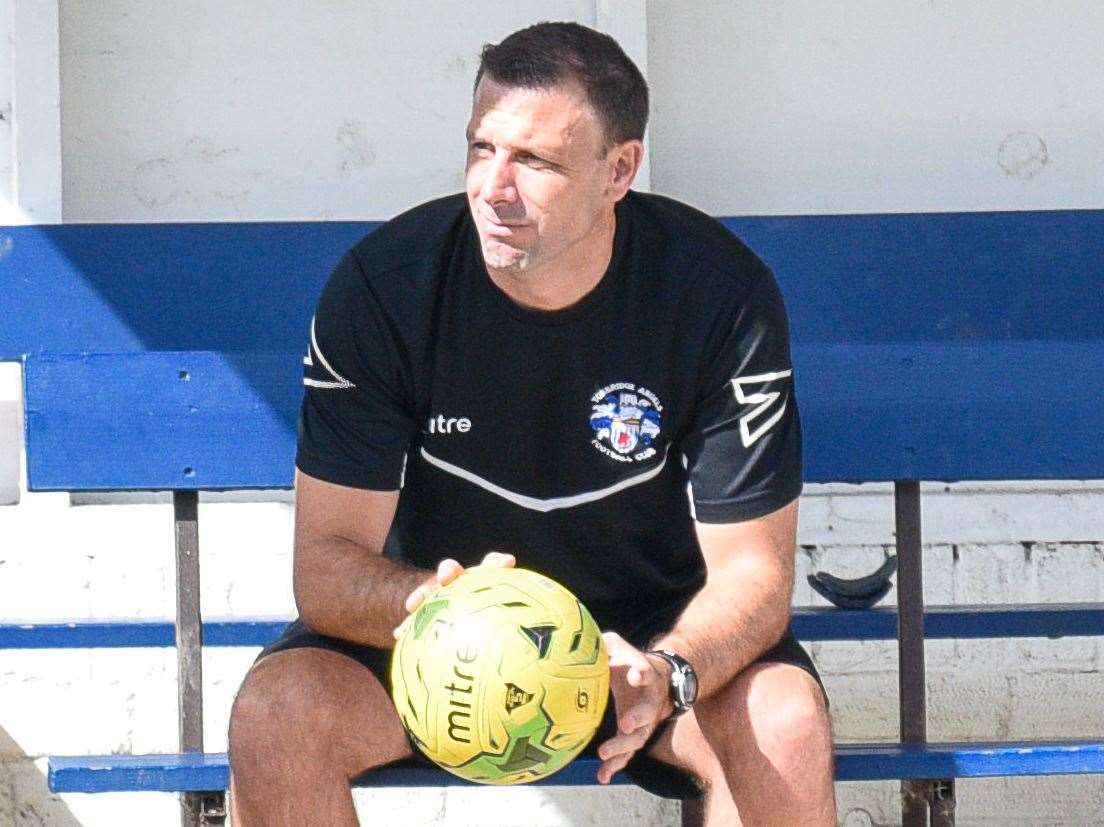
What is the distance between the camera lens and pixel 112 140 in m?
4.28

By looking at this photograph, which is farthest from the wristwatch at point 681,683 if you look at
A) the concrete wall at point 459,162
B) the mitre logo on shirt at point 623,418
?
the concrete wall at point 459,162

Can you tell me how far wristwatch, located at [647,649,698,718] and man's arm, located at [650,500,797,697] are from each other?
33 millimetres

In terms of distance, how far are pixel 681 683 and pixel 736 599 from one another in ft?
0.72

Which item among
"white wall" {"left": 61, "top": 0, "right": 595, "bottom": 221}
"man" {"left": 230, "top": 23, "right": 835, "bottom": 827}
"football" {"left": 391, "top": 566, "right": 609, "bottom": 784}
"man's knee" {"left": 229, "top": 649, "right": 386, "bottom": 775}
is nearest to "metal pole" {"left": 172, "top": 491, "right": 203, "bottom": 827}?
"man" {"left": 230, "top": 23, "right": 835, "bottom": 827}

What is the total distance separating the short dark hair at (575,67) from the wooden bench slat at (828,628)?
5.09ft

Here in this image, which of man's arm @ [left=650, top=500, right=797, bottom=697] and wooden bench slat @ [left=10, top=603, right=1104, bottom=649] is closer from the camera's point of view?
man's arm @ [left=650, top=500, right=797, bottom=697]

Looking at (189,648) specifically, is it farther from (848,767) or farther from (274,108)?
(274,108)

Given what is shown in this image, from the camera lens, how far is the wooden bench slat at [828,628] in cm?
374

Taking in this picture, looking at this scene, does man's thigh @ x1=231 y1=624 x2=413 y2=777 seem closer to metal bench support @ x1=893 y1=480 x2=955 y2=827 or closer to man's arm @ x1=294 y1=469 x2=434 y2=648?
man's arm @ x1=294 y1=469 x2=434 y2=648

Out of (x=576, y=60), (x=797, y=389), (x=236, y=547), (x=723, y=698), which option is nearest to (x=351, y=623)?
(x=723, y=698)

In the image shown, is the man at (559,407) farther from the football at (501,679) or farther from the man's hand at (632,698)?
the football at (501,679)

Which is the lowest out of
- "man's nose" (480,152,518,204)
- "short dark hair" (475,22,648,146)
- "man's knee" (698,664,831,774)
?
"man's knee" (698,664,831,774)

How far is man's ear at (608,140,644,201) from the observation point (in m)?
2.65

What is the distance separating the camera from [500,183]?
2518mm
